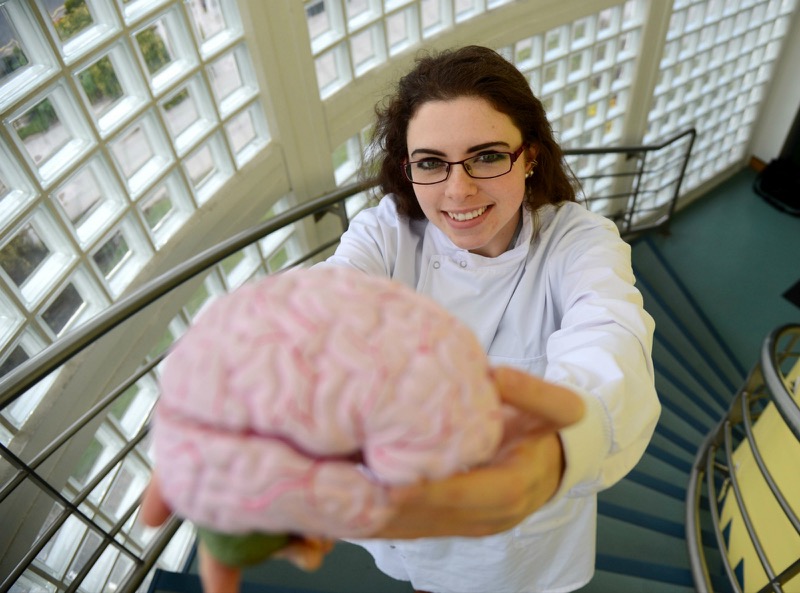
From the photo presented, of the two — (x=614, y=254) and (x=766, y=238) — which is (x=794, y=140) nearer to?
(x=766, y=238)

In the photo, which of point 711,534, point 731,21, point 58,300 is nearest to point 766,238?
point 731,21

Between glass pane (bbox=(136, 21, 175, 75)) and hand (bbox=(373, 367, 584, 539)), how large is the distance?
5.33ft

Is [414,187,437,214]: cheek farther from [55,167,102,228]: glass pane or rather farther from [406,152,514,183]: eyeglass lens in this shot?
[55,167,102,228]: glass pane

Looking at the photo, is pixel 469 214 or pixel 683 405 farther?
pixel 683 405

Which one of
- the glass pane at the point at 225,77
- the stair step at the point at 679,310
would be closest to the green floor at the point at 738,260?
the stair step at the point at 679,310

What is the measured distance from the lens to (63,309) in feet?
5.60

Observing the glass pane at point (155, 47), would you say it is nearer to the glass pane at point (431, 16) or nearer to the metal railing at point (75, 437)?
the metal railing at point (75, 437)

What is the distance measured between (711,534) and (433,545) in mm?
1956

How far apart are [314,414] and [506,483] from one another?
0.67 feet

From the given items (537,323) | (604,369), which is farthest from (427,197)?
(604,369)

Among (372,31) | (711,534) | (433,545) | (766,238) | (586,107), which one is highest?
(372,31)

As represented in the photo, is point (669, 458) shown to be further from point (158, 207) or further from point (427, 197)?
point (158, 207)

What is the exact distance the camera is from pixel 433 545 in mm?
1283

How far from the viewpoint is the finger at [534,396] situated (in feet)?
1.95
